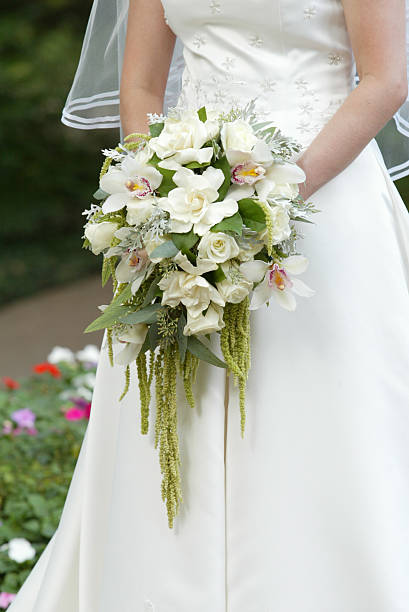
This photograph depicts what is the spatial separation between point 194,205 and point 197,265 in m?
0.12

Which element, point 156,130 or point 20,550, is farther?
point 20,550

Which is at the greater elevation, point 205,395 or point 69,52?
point 69,52

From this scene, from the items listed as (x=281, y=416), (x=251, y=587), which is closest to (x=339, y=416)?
(x=281, y=416)

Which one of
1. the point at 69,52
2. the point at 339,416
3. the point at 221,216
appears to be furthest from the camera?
the point at 69,52

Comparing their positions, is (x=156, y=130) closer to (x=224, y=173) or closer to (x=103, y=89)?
(x=224, y=173)

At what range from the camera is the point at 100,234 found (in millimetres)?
1744

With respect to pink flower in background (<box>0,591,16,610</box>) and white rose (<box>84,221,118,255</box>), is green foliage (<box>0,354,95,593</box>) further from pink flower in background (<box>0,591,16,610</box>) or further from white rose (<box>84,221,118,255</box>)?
white rose (<box>84,221,118,255</box>)

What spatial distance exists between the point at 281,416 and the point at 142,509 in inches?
16.5

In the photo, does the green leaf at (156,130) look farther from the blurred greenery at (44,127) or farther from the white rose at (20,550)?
the blurred greenery at (44,127)

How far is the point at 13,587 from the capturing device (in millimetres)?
2797

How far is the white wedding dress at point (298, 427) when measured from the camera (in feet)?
6.07

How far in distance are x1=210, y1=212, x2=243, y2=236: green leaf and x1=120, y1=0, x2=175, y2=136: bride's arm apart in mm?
707

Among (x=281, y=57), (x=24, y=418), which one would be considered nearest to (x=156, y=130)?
(x=281, y=57)

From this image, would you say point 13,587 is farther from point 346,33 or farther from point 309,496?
point 346,33
